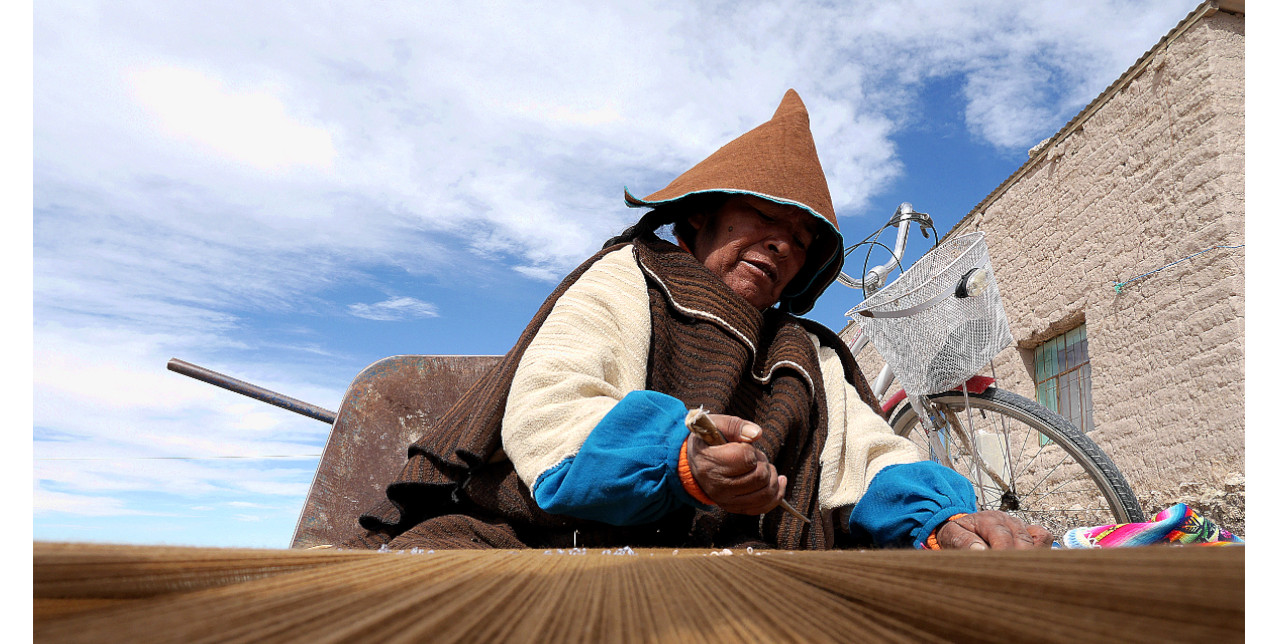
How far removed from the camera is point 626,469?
1043mm

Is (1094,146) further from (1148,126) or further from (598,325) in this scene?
(598,325)

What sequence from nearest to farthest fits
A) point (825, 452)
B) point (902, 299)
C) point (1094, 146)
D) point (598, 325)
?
point (598, 325)
point (825, 452)
point (902, 299)
point (1094, 146)

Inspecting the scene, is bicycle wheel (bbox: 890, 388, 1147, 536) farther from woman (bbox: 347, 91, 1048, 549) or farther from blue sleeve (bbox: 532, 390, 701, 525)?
blue sleeve (bbox: 532, 390, 701, 525)

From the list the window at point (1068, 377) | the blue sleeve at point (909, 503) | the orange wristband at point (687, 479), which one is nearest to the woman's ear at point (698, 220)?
the blue sleeve at point (909, 503)

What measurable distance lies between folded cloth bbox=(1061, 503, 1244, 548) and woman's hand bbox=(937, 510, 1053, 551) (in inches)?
12.4

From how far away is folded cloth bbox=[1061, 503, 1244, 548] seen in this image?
1522mm

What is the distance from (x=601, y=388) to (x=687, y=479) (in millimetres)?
277

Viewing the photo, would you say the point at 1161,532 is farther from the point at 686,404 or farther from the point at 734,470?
the point at 734,470

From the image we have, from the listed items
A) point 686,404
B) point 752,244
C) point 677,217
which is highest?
point 677,217

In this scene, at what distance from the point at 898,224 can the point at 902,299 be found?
2.02 ft

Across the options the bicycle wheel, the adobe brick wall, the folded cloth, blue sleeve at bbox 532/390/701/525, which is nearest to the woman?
blue sleeve at bbox 532/390/701/525

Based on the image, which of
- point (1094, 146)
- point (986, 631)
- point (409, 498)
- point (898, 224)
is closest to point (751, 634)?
point (986, 631)

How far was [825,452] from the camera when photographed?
171 centimetres

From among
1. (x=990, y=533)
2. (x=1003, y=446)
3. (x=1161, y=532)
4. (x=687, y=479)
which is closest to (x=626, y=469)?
(x=687, y=479)
